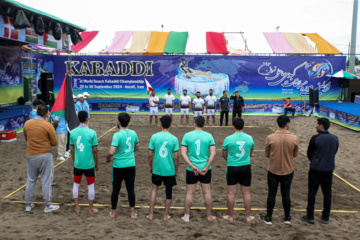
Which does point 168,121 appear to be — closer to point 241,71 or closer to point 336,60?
point 241,71

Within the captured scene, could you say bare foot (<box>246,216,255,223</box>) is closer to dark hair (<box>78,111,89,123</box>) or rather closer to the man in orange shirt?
dark hair (<box>78,111,89,123</box>)

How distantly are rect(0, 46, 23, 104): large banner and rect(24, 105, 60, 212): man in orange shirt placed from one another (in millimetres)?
11316

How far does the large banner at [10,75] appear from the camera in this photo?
14.7 meters

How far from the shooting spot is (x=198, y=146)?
15.9 feet

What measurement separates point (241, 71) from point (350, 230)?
51.3 ft

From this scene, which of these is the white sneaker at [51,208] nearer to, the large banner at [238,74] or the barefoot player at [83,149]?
the barefoot player at [83,149]

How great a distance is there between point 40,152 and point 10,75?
12.1 m

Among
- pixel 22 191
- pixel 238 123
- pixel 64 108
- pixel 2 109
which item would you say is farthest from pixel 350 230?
pixel 2 109

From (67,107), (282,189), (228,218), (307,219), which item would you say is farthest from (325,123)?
(67,107)

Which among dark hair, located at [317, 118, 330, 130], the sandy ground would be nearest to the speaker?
the sandy ground

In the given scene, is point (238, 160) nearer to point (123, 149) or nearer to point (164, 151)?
point (164, 151)

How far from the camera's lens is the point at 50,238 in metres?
4.46

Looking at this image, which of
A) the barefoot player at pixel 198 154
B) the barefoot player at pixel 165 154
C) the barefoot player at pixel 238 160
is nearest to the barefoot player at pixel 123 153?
the barefoot player at pixel 165 154

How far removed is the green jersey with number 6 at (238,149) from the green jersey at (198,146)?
1.09ft
